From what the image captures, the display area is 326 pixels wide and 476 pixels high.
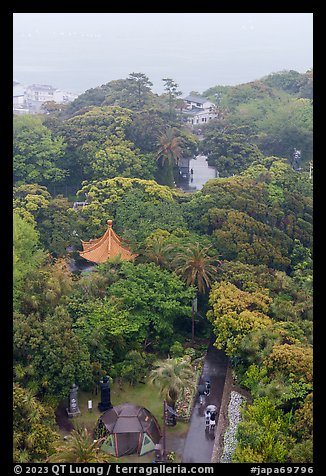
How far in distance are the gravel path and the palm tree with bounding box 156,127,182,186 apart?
49.6 ft

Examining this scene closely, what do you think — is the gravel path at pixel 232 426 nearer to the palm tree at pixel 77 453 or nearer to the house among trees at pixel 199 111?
the palm tree at pixel 77 453

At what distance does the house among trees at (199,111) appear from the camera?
4003 centimetres

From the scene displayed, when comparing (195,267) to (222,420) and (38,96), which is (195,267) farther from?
(38,96)

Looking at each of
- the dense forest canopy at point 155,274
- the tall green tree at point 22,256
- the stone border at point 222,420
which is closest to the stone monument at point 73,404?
the dense forest canopy at point 155,274

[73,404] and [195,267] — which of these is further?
[195,267]

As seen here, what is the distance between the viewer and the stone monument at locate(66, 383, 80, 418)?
13227mm

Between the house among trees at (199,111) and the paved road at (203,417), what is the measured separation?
1023 inches

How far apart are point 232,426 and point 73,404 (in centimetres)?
365

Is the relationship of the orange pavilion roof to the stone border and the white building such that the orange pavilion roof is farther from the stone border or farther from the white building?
the white building

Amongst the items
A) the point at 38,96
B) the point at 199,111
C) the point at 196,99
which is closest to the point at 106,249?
the point at 199,111

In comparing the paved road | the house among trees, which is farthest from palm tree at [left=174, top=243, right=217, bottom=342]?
the house among trees

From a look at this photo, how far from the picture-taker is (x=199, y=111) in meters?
40.9
